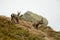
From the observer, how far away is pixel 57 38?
55.7 metres

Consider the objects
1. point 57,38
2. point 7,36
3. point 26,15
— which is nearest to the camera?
point 7,36

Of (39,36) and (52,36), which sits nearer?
(39,36)

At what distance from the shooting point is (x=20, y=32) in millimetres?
45000

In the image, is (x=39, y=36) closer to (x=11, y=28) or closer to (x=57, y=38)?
(x=11, y=28)

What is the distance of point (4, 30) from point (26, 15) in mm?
19757

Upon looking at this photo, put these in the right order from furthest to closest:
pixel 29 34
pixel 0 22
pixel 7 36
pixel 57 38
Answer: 1. pixel 57 38
2. pixel 0 22
3. pixel 29 34
4. pixel 7 36

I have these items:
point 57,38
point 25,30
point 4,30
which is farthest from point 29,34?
point 57,38

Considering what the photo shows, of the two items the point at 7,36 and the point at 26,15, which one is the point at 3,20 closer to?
the point at 7,36

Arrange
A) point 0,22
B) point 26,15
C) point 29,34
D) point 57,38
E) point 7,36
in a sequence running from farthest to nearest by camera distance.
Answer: point 26,15 < point 57,38 < point 0,22 < point 29,34 < point 7,36

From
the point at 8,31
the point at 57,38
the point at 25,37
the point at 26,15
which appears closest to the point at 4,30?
the point at 8,31

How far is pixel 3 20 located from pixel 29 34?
774 centimetres

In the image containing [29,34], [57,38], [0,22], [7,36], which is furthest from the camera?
[57,38]

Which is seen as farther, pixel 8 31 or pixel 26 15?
pixel 26 15

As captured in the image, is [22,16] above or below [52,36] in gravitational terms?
above
